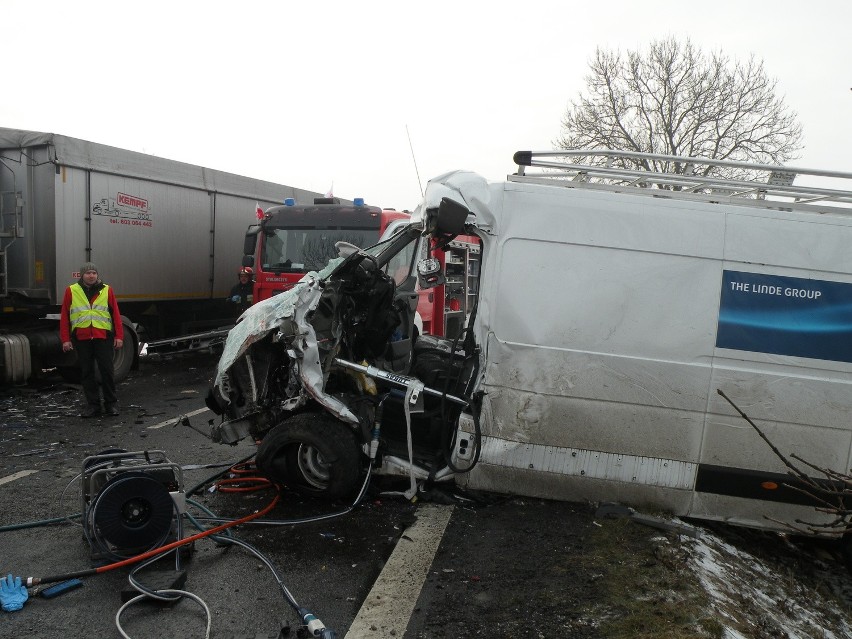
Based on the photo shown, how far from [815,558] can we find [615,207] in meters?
2.90

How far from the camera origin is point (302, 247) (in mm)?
11055

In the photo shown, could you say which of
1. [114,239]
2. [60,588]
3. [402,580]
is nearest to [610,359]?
[402,580]

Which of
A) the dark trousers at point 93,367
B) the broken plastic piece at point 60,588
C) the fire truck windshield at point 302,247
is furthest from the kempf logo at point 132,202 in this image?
the broken plastic piece at point 60,588

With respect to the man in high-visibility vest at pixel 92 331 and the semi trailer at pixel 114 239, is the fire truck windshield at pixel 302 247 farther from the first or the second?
the man in high-visibility vest at pixel 92 331

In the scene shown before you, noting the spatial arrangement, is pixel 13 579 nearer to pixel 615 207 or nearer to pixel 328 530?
pixel 328 530

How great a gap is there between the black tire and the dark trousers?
4.18 metres

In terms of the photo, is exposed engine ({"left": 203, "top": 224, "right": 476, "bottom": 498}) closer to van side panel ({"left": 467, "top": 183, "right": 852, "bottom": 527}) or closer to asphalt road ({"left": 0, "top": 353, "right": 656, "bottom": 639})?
asphalt road ({"left": 0, "top": 353, "right": 656, "bottom": 639})

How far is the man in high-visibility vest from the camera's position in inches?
324

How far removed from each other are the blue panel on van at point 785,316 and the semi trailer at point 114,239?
8.93m

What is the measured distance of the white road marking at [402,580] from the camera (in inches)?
139

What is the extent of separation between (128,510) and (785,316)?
427 cm

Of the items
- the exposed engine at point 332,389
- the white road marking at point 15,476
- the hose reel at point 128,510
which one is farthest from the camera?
the white road marking at point 15,476

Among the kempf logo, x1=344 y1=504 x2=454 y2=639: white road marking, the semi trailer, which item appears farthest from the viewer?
the kempf logo

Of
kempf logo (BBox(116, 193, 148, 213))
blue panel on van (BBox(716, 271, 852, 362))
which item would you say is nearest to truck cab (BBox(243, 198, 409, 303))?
kempf logo (BBox(116, 193, 148, 213))
